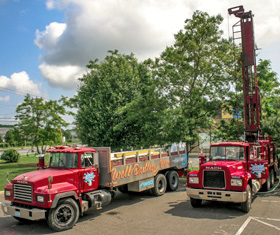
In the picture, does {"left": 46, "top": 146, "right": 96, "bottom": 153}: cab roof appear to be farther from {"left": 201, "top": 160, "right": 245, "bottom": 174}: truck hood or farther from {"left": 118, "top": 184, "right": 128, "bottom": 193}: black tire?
{"left": 201, "top": 160, "right": 245, "bottom": 174}: truck hood

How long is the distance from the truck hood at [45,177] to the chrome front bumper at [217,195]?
176 inches

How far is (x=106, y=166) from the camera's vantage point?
984 cm

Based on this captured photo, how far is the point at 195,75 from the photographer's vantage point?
16391 millimetres

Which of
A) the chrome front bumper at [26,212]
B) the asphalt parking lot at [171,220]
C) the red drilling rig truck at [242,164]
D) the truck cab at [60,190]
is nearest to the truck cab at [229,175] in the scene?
the red drilling rig truck at [242,164]

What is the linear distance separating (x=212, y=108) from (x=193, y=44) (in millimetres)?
4035

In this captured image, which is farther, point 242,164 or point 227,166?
point 242,164

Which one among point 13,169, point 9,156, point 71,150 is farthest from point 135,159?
point 9,156

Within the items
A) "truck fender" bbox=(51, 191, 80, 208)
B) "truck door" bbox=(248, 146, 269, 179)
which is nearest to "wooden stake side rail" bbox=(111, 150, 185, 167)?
"truck fender" bbox=(51, 191, 80, 208)

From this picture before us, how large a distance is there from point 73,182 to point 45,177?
0.99 metres

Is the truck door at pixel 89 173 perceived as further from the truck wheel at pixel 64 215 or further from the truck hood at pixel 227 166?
the truck hood at pixel 227 166

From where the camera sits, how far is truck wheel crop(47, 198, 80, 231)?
786 centimetres

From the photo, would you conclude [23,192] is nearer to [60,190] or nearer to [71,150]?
[60,190]

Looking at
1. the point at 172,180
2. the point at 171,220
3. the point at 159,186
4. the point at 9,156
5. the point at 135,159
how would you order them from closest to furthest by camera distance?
the point at 171,220 → the point at 135,159 → the point at 159,186 → the point at 172,180 → the point at 9,156

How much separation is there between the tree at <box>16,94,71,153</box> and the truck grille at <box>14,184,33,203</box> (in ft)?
58.3
